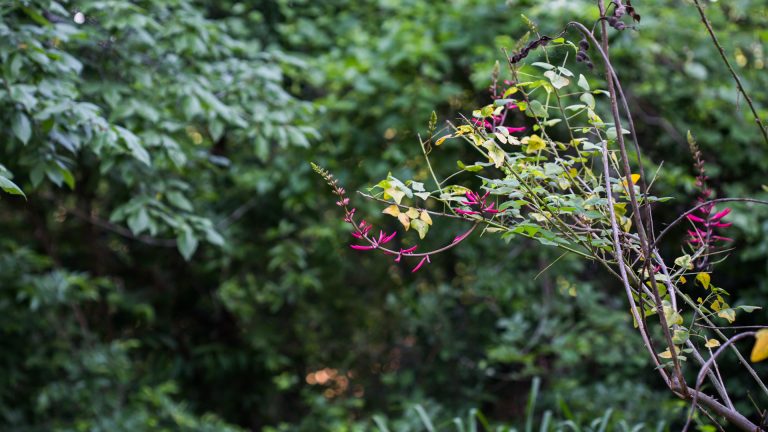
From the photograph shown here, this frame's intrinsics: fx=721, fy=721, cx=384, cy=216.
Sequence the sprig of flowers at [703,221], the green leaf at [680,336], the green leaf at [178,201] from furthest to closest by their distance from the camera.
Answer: the green leaf at [178,201], the sprig of flowers at [703,221], the green leaf at [680,336]

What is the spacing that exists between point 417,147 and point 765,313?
1.87 m

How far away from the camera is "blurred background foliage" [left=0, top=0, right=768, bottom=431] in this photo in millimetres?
2600

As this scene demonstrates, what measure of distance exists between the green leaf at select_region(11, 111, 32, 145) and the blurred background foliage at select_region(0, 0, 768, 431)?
1.09 feet

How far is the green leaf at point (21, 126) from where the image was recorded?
1896mm

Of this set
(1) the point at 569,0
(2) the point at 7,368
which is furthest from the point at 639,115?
(2) the point at 7,368

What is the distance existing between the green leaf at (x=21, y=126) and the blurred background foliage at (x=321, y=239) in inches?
13.1

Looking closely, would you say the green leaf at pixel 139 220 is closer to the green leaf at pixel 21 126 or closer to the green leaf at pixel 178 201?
the green leaf at pixel 178 201

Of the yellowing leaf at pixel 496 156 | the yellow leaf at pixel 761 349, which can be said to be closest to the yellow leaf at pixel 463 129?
the yellowing leaf at pixel 496 156

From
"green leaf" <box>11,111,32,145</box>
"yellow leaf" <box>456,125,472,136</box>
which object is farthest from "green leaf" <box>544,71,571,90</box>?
"green leaf" <box>11,111,32,145</box>

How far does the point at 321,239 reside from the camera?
3783mm

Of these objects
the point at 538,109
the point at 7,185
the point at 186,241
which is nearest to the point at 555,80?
the point at 538,109

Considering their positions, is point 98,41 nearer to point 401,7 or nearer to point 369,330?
point 401,7

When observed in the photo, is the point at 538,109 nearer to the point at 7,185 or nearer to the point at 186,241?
the point at 7,185

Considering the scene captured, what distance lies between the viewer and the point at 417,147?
3375 millimetres
